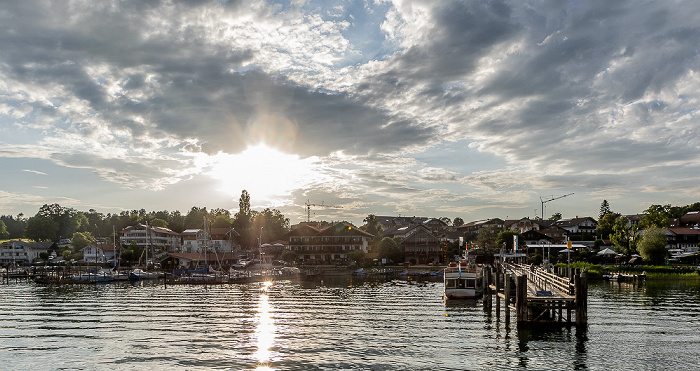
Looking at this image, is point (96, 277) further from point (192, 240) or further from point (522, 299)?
point (522, 299)

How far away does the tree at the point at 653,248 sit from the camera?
4060 inches

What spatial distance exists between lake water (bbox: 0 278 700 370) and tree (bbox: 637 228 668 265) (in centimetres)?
4529

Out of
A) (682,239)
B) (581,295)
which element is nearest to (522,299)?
(581,295)

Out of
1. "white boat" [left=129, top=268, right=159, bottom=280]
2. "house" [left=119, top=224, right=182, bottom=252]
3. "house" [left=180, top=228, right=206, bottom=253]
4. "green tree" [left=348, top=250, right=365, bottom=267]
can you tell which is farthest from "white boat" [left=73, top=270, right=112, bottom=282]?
"house" [left=180, top=228, right=206, bottom=253]

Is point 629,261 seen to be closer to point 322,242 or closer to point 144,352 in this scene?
point 322,242

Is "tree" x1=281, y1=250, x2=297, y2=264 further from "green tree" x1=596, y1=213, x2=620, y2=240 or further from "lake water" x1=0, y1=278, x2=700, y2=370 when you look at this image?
"green tree" x1=596, y1=213, x2=620, y2=240

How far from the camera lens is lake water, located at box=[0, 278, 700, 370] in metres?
28.7

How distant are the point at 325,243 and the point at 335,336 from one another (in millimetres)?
99891

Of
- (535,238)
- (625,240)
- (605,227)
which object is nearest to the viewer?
(625,240)

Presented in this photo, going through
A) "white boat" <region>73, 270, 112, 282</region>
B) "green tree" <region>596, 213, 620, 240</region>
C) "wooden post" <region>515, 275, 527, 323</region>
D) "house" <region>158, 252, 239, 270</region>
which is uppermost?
"green tree" <region>596, 213, 620, 240</region>

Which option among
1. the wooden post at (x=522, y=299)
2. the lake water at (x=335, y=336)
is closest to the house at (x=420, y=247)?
the lake water at (x=335, y=336)

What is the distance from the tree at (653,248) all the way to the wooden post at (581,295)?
82979 millimetres

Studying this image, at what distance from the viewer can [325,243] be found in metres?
136

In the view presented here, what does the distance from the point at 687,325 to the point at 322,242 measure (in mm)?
101984
